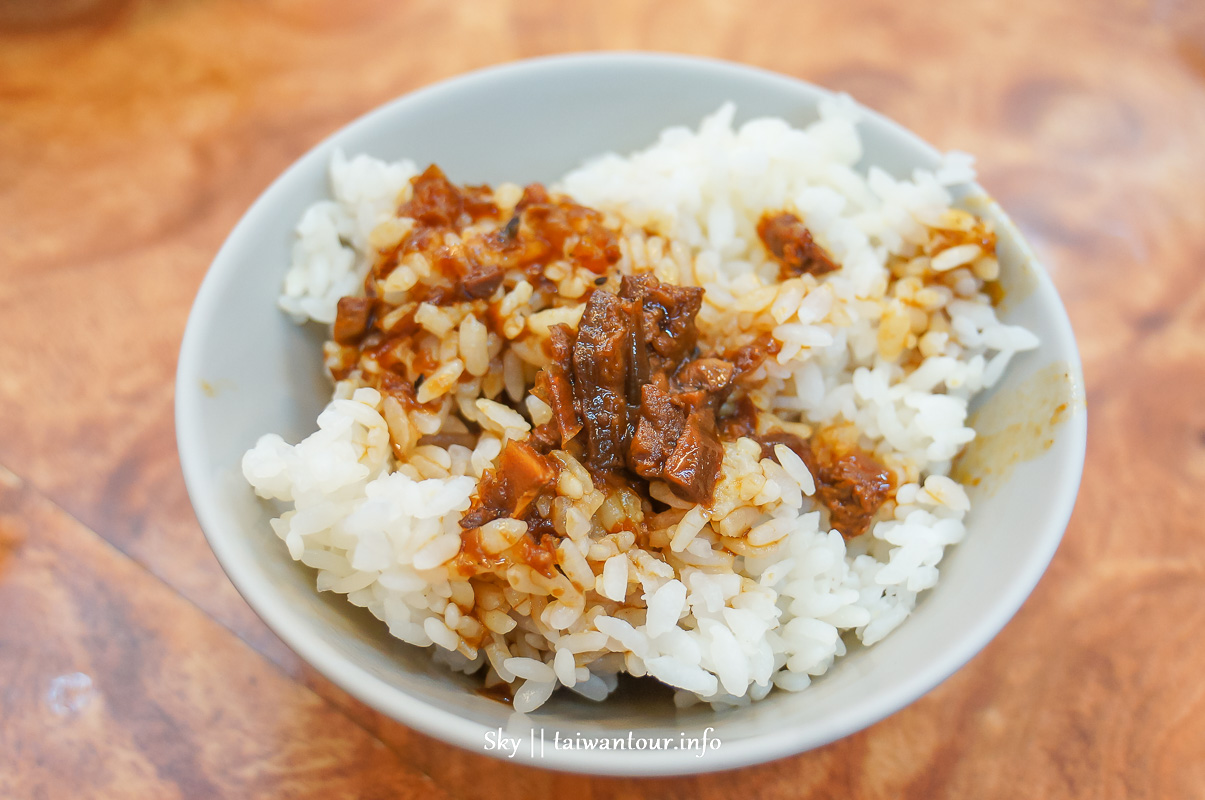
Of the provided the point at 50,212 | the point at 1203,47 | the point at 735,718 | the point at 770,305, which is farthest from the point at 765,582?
the point at 1203,47

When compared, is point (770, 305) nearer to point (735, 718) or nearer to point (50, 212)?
point (735, 718)

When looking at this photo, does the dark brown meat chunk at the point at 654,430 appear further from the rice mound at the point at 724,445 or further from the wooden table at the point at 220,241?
the wooden table at the point at 220,241

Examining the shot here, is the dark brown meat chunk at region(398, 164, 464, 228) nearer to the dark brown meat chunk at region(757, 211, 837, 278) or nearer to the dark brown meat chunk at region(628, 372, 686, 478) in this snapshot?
the dark brown meat chunk at region(628, 372, 686, 478)

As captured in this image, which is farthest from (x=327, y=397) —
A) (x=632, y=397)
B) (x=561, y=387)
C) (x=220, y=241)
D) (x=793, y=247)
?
(x=793, y=247)

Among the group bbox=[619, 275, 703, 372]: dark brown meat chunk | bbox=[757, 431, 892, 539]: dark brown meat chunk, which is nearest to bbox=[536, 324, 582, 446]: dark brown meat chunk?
bbox=[619, 275, 703, 372]: dark brown meat chunk

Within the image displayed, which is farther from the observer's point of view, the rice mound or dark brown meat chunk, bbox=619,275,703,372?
dark brown meat chunk, bbox=619,275,703,372
